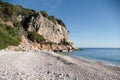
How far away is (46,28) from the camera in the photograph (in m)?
93.2

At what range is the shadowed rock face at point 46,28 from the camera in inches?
3433

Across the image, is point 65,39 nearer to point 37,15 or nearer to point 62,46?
point 62,46

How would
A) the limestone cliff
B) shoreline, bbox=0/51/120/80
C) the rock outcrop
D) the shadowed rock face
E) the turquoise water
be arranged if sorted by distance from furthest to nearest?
the shadowed rock face → the rock outcrop → the limestone cliff → the turquoise water → shoreline, bbox=0/51/120/80

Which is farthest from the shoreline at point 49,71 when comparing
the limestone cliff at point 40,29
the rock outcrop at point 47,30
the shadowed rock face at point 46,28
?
the shadowed rock face at point 46,28

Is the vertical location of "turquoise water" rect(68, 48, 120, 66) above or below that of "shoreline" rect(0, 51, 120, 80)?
above

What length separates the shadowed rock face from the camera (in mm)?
87188

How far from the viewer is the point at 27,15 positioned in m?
89.1

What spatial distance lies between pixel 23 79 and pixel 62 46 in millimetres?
85057

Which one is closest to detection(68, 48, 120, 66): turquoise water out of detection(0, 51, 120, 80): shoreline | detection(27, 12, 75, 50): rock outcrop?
detection(27, 12, 75, 50): rock outcrop

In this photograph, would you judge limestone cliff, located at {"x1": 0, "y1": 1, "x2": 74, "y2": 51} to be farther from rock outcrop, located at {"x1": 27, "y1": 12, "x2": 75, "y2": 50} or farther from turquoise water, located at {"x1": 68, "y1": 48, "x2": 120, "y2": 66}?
turquoise water, located at {"x1": 68, "y1": 48, "x2": 120, "y2": 66}

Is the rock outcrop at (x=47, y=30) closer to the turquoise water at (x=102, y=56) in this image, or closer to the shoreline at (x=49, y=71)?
the turquoise water at (x=102, y=56)

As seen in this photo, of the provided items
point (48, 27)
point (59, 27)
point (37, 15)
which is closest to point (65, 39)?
point (59, 27)

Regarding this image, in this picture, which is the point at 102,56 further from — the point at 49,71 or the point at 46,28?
the point at 49,71

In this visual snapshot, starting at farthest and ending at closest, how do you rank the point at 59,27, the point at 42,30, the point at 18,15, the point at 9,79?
the point at 59,27
the point at 42,30
the point at 18,15
the point at 9,79
